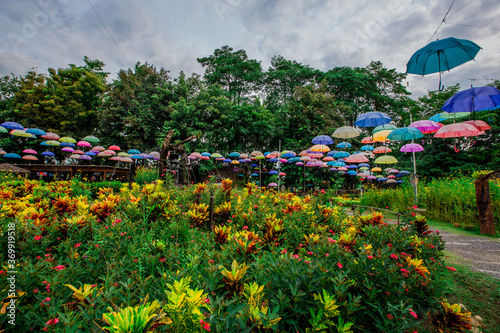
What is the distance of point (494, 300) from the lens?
90.8 inches

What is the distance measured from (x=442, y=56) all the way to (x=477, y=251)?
12.4 feet

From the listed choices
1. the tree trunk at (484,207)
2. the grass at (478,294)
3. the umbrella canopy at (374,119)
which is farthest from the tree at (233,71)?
the grass at (478,294)

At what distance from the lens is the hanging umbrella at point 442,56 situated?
13.2ft

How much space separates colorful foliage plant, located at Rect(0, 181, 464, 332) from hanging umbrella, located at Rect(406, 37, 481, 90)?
388 centimetres

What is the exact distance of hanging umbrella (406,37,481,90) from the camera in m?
4.02

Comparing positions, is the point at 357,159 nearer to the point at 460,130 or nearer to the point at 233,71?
the point at 460,130

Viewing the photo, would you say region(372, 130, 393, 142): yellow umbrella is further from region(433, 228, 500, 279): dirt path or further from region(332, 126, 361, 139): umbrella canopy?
region(433, 228, 500, 279): dirt path

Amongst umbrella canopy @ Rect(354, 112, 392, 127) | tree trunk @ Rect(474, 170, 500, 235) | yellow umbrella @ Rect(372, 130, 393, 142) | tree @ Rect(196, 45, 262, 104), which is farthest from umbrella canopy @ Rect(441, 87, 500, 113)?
tree @ Rect(196, 45, 262, 104)

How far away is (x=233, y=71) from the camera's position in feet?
72.0

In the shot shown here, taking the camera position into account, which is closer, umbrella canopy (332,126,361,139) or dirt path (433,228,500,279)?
dirt path (433,228,500,279)

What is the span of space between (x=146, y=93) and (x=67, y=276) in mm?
18618

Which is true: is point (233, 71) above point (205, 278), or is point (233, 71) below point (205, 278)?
above

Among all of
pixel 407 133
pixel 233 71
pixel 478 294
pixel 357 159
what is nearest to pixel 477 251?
pixel 478 294

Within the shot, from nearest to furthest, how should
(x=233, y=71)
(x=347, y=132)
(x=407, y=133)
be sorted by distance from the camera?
(x=407, y=133)
(x=347, y=132)
(x=233, y=71)
